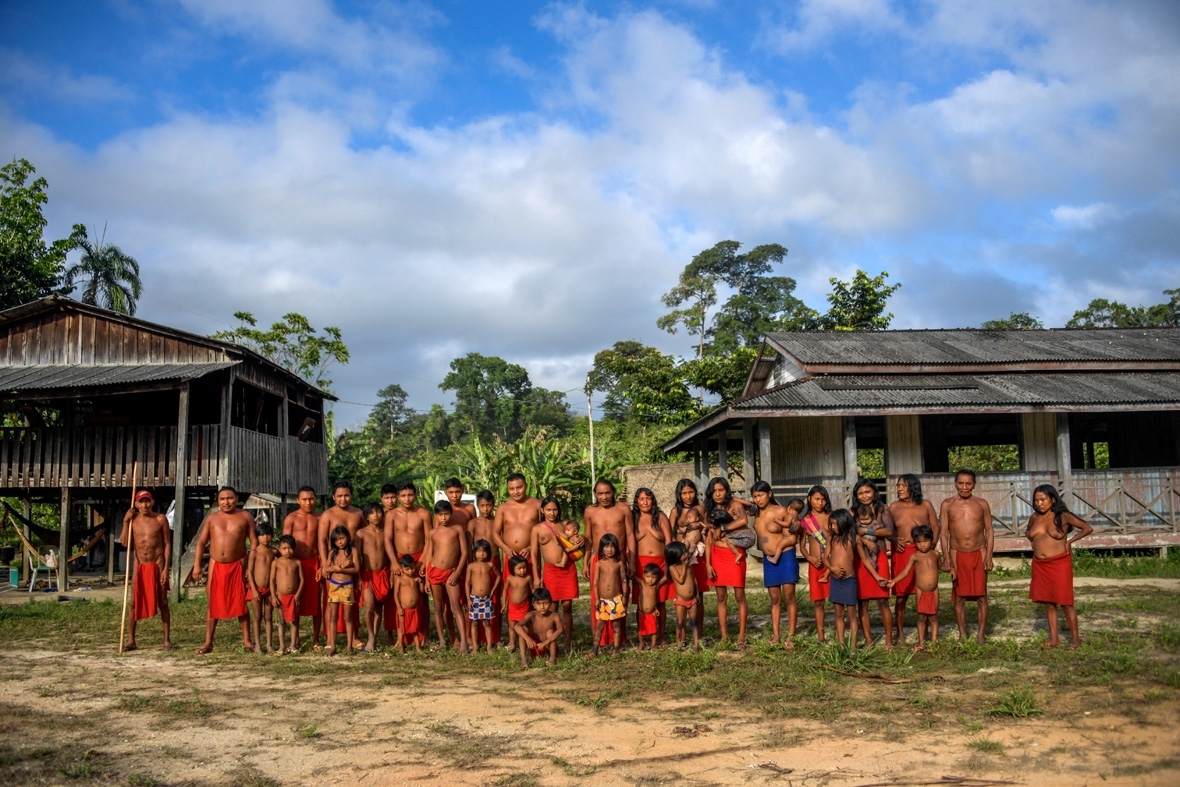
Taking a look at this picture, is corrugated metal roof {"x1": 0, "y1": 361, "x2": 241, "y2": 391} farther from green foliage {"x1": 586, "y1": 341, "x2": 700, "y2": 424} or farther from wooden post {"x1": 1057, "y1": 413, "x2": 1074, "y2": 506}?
wooden post {"x1": 1057, "y1": 413, "x2": 1074, "y2": 506}

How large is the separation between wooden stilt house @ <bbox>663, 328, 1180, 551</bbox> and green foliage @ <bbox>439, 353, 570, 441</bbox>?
30.4 metres

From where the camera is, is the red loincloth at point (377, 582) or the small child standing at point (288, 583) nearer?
the small child standing at point (288, 583)

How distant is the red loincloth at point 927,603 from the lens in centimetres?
755

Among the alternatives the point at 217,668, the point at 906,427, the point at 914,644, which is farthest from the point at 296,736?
the point at 906,427

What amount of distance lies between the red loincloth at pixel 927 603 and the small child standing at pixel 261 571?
572cm

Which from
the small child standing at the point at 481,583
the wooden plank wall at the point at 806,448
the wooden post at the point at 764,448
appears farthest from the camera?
the wooden plank wall at the point at 806,448

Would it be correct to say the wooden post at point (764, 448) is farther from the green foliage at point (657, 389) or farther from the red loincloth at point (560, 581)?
the green foliage at point (657, 389)

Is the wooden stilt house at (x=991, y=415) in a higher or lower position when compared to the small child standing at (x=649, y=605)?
higher

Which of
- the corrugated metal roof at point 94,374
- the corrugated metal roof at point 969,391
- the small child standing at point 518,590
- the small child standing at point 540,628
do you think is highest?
the corrugated metal roof at point 94,374

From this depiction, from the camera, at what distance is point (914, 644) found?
25.3 ft

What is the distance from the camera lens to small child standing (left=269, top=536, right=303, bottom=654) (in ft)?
27.7

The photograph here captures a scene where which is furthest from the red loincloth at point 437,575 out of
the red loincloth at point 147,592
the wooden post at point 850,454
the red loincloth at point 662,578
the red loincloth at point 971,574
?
the wooden post at point 850,454

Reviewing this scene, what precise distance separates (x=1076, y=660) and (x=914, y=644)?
1288 mm

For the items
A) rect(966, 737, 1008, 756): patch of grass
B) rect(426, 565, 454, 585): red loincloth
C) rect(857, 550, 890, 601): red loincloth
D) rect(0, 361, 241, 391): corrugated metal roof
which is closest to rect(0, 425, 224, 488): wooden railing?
rect(0, 361, 241, 391): corrugated metal roof
